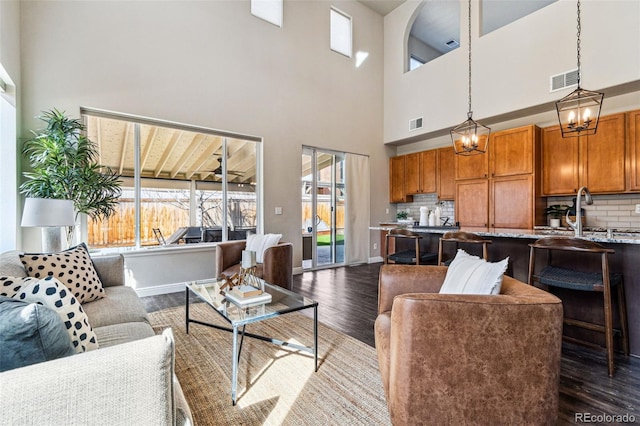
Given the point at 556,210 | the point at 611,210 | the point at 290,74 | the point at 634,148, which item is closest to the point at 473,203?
the point at 556,210

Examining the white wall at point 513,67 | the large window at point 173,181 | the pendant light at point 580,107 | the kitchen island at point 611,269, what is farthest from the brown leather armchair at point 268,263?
the white wall at point 513,67

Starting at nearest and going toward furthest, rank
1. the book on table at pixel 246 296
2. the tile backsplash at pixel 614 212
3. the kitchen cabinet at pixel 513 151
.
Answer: the book on table at pixel 246 296
the tile backsplash at pixel 614 212
the kitchen cabinet at pixel 513 151

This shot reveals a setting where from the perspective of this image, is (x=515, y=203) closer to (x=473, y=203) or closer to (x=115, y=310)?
(x=473, y=203)

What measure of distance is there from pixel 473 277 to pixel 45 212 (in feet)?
10.9

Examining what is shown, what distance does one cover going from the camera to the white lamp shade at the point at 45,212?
2521 millimetres

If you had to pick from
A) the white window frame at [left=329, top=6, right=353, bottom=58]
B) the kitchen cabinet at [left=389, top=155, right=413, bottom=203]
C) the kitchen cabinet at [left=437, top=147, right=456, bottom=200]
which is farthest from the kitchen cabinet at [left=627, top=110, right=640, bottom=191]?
the white window frame at [left=329, top=6, right=353, bottom=58]

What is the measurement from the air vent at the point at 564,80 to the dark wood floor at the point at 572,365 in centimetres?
361

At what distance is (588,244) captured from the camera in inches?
85.7

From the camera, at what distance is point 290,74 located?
5359 millimetres

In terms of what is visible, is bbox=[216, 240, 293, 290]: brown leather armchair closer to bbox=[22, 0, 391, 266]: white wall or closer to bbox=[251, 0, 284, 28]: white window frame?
bbox=[22, 0, 391, 266]: white wall

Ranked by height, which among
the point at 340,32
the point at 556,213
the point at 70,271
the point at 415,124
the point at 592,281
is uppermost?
the point at 340,32

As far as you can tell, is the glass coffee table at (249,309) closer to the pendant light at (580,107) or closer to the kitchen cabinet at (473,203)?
the pendant light at (580,107)

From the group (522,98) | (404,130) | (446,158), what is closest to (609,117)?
(522,98)

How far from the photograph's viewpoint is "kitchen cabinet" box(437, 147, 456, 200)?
583 cm
